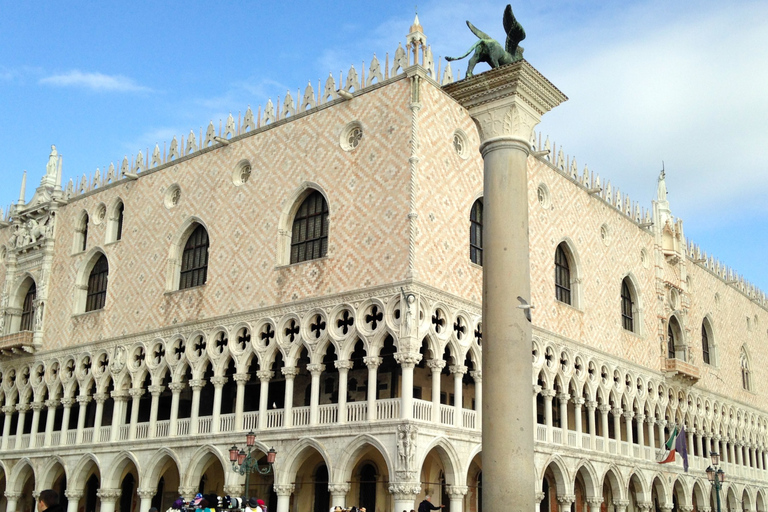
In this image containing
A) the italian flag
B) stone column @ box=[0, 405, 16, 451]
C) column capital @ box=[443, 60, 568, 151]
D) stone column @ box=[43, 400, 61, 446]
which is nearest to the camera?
column capital @ box=[443, 60, 568, 151]

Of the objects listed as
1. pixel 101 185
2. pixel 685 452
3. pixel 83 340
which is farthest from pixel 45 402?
pixel 685 452

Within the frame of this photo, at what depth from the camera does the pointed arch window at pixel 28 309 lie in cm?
2622

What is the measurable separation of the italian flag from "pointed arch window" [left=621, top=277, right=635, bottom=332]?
3.29 meters

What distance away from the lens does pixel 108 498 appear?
70.9 feet

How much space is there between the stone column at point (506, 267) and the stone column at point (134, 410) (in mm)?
15102

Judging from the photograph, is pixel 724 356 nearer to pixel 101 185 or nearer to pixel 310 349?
pixel 310 349

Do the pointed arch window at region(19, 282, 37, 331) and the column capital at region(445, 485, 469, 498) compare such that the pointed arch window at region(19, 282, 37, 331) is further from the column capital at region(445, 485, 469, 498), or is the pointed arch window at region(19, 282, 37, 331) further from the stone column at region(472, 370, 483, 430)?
the column capital at region(445, 485, 469, 498)

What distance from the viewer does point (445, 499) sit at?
19.9m

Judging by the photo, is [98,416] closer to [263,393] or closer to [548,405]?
[263,393]

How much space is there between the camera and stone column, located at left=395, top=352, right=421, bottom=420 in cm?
1641

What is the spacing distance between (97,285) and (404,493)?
40.9 ft

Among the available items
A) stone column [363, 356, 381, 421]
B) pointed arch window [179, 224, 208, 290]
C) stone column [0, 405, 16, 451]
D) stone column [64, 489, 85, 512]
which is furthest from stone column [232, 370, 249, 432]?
stone column [0, 405, 16, 451]

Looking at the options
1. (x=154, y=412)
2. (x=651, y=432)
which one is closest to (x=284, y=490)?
(x=154, y=412)

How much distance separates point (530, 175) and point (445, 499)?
26.3 ft
